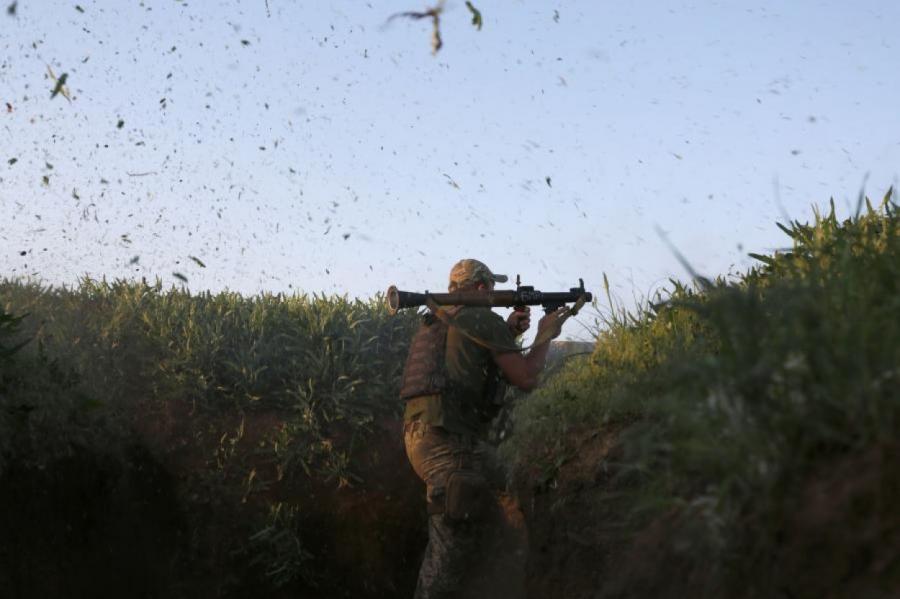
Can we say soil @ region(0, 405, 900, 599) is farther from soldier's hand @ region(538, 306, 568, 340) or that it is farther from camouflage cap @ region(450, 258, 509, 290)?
camouflage cap @ region(450, 258, 509, 290)

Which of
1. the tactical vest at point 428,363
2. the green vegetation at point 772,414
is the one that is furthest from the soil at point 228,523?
the green vegetation at point 772,414

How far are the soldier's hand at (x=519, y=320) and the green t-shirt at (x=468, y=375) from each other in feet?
0.22

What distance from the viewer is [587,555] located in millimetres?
5645

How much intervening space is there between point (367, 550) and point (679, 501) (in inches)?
216

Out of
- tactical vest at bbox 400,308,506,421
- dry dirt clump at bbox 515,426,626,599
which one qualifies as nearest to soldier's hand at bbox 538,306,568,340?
tactical vest at bbox 400,308,506,421

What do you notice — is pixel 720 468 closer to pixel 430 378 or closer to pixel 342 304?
pixel 430 378

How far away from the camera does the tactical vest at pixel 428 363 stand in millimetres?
7211

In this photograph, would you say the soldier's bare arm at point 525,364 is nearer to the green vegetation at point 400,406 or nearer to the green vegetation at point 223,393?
the green vegetation at point 400,406

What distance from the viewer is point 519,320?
7371 millimetres

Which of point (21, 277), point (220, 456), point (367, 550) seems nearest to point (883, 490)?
point (367, 550)

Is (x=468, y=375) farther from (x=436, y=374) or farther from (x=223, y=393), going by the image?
(x=223, y=393)

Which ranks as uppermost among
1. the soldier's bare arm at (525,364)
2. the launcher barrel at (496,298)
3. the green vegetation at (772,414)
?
the launcher barrel at (496,298)

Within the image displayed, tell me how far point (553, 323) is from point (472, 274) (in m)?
0.76

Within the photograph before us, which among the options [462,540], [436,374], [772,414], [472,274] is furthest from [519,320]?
[772,414]
